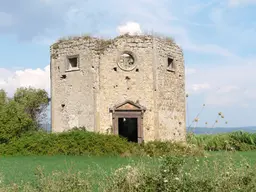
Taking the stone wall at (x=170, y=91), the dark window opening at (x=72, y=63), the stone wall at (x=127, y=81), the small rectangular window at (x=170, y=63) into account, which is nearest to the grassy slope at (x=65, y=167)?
the stone wall at (x=127, y=81)

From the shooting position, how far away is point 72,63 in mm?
24641

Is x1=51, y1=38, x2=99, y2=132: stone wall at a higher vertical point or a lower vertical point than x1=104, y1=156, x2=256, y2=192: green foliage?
higher

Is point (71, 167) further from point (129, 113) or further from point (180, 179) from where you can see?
point (129, 113)

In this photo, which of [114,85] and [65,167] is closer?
[65,167]

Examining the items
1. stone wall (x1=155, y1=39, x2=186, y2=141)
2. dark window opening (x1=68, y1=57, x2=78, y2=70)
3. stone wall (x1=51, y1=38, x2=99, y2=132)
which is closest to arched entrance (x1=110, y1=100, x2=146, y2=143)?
stone wall (x1=155, y1=39, x2=186, y2=141)

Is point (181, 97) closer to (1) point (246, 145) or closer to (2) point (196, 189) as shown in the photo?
(1) point (246, 145)

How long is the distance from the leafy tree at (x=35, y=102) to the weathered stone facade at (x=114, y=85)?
7.43 m

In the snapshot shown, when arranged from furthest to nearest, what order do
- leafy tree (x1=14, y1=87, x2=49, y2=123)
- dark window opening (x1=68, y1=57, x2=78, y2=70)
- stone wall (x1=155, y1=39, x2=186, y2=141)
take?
leafy tree (x1=14, y1=87, x2=49, y2=123)
dark window opening (x1=68, y1=57, x2=78, y2=70)
stone wall (x1=155, y1=39, x2=186, y2=141)

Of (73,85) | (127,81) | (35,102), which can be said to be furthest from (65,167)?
(35,102)

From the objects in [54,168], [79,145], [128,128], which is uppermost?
[128,128]

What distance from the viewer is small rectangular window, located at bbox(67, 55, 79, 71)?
23.8 metres

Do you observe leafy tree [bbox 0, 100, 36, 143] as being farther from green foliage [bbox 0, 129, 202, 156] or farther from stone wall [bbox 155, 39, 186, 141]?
stone wall [bbox 155, 39, 186, 141]

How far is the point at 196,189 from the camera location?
21.5 ft

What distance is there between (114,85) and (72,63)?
3426 millimetres
